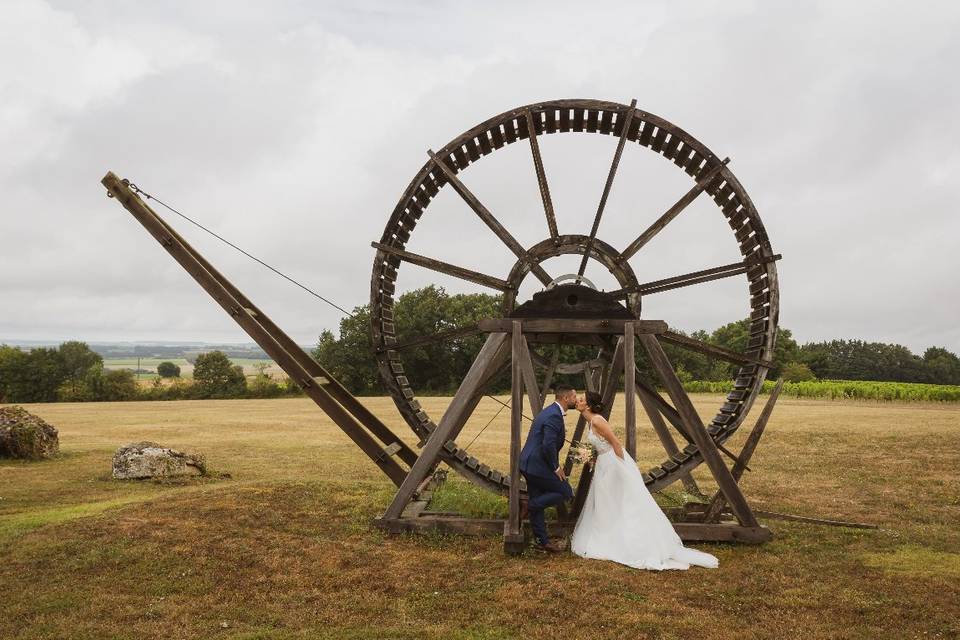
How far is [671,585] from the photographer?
24.1 ft

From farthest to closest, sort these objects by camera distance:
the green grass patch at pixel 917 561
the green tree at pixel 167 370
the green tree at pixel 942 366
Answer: the green tree at pixel 167 370, the green tree at pixel 942 366, the green grass patch at pixel 917 561

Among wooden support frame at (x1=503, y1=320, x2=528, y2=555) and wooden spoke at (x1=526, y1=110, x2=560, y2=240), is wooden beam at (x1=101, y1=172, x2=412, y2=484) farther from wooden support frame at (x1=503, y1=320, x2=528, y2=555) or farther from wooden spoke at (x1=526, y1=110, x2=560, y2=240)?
wooden spoke at (x1=526, y1=110, x2=560, y2=240)

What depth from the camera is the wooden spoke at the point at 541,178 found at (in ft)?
33.2

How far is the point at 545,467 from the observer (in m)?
8.45

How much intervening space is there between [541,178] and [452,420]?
3681mm

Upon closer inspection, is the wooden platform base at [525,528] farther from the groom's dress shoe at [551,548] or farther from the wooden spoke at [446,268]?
the wooden spoke at [446,268]

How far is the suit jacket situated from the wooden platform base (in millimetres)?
889

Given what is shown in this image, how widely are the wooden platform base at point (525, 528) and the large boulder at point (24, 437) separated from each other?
36.0 feet

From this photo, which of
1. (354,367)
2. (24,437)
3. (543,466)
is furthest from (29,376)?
(543,466)

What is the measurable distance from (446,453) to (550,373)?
200cm

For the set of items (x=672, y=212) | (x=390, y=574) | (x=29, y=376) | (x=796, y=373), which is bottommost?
(x=390, y=574)

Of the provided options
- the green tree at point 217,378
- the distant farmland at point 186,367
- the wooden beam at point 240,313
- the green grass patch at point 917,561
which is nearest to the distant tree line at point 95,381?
the green tree at point 217,378

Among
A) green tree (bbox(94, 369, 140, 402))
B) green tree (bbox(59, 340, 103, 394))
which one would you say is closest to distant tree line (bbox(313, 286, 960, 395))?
green tree (bbox(94, 369, 140, 402))

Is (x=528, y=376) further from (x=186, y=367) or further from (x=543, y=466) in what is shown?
(x=186, y=367)
